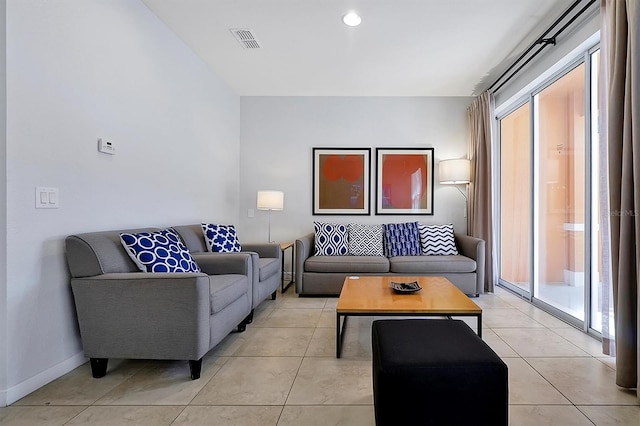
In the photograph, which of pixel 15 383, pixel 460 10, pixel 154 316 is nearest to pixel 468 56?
pixel 460 10

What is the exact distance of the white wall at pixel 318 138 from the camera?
482cm

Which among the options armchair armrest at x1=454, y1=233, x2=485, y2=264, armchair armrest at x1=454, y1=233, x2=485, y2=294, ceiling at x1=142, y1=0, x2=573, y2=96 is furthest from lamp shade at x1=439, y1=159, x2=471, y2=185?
ceiling at x1=142, y1=0, x2=573, y2=96

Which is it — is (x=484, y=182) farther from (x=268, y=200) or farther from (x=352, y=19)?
(x=268, y=200)

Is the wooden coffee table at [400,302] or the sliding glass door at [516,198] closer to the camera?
the wooden coffee table at [400,302]

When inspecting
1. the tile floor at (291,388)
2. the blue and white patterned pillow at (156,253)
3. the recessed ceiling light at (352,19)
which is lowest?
the tile floor at (291,388)

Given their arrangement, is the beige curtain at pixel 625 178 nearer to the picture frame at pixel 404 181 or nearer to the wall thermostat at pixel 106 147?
the picture frame at pixel 404 181

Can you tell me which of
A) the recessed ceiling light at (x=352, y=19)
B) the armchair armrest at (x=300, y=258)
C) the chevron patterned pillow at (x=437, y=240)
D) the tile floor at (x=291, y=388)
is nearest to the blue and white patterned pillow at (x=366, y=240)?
the chevron patterned pillow at (x=437, y=240)

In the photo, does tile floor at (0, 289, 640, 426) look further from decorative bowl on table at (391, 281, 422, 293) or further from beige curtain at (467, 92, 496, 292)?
beige curtain at (467, 92, 496, 292)

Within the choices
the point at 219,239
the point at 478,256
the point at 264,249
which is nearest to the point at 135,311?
the point at 219,239

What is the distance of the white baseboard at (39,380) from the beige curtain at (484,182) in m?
4.10

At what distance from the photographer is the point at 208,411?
168cm

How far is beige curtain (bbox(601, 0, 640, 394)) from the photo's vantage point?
5.84 ft

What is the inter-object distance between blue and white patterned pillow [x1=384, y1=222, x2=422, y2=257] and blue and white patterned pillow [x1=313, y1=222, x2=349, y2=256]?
22.0 inches

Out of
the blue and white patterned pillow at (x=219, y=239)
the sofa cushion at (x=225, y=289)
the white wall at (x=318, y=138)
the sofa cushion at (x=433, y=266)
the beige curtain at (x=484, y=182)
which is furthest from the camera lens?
the white wall at (x=318, y=138)
